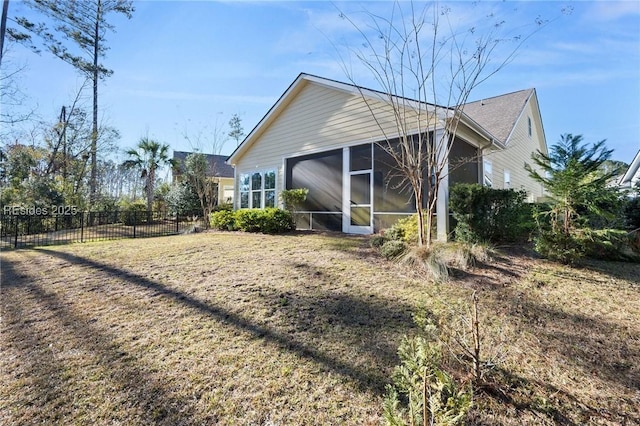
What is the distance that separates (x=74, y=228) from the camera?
12.5 metres

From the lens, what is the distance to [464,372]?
2.46 meters

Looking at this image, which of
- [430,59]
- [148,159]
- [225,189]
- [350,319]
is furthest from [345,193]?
[225,189]

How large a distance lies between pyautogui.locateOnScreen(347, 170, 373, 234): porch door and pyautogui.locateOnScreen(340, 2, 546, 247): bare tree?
2.60 m

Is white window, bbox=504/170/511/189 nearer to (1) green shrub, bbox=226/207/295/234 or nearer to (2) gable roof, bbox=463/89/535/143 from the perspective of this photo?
(2) gable roof, bbox=463/89/535/143

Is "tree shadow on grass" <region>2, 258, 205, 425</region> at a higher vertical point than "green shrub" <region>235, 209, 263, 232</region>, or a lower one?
lower

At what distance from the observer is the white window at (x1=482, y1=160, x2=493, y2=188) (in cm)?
955

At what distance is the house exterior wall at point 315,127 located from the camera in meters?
8.80

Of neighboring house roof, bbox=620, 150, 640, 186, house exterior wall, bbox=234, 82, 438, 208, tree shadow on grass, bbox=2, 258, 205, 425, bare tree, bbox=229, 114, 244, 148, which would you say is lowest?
tree shadow on grass, bbox=2, 258, 205, 425

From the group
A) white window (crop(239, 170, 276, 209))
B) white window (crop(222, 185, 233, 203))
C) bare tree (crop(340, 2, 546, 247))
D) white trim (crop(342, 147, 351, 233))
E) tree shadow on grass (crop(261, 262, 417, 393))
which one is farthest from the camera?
white window (crop(222, 185, 233, 203))

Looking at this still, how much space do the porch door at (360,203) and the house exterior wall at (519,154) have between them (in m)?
4.15

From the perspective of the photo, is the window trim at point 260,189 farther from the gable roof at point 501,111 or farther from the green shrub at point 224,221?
the gable roof at point 501,111

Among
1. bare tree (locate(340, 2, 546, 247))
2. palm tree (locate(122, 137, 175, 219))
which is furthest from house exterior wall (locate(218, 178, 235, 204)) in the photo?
bare tree (locate(340, 2, 546, 247))

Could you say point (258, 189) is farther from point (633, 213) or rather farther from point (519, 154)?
point (633, 213)

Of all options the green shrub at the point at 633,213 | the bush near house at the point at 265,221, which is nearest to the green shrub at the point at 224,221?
the bush near house at the point at 265,221
